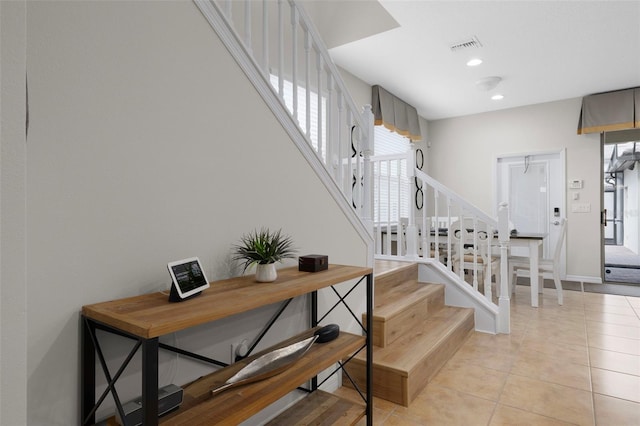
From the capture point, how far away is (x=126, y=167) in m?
1.10

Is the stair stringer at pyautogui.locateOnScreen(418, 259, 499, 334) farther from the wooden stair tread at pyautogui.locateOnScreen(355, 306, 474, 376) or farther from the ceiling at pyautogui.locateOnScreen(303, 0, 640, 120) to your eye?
the ceiling at pyautogui.locateOnScreen(303, 0, 640, 120)

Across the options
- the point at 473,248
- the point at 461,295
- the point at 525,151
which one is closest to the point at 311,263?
→ the point at 461,295

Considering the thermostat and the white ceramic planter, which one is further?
the thermostat

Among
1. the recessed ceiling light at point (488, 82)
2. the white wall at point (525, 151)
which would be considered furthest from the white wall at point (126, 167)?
the white wall at point (525, 151)

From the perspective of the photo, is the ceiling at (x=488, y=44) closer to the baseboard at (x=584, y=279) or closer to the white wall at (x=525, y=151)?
the white wall at (x=525, y=151)

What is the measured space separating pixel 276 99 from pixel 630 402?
2515mm

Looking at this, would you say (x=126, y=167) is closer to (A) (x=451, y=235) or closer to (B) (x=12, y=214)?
(B) (x=12, y=214)

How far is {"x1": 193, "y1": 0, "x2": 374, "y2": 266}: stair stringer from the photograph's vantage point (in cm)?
138

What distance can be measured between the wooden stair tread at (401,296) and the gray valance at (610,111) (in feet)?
12.6

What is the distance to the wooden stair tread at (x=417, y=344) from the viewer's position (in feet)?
6.53

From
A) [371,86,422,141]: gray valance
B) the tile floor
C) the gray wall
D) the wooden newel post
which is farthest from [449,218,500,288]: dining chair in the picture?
the gray wall

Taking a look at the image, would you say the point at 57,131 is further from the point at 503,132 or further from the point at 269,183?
the point at 503,132

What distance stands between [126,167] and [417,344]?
1.99 m

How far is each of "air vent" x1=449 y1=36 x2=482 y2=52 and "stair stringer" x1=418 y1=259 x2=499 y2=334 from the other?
87.7 inches
